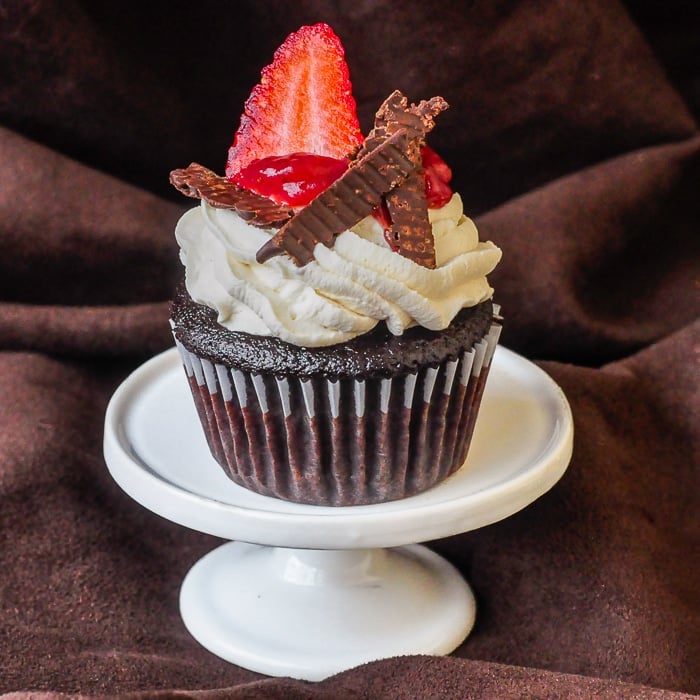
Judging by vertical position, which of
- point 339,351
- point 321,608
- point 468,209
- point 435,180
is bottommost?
point 321,608

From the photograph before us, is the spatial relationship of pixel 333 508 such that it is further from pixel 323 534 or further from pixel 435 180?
pixel 435 180

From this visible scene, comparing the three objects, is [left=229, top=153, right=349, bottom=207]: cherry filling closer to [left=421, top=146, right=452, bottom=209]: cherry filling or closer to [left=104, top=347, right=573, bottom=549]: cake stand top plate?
[left=421, top=146, right=452, bottom=209]: cherry filling

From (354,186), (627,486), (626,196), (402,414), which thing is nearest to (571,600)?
(627,486)

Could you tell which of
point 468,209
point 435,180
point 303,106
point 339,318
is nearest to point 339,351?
point 339,318

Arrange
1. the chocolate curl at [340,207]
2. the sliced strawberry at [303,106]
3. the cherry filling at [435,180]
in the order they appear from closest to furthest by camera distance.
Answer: the chocolate curl at [340,207] < the cherry filling at [435,180] < the sliced strawberry at [303,106]

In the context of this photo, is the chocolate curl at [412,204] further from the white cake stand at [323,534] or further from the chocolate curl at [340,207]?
the white cake stand at [323,534]

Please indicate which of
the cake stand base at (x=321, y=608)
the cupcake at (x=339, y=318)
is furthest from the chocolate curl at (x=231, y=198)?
the cake stand base at (x=321, y=608)
